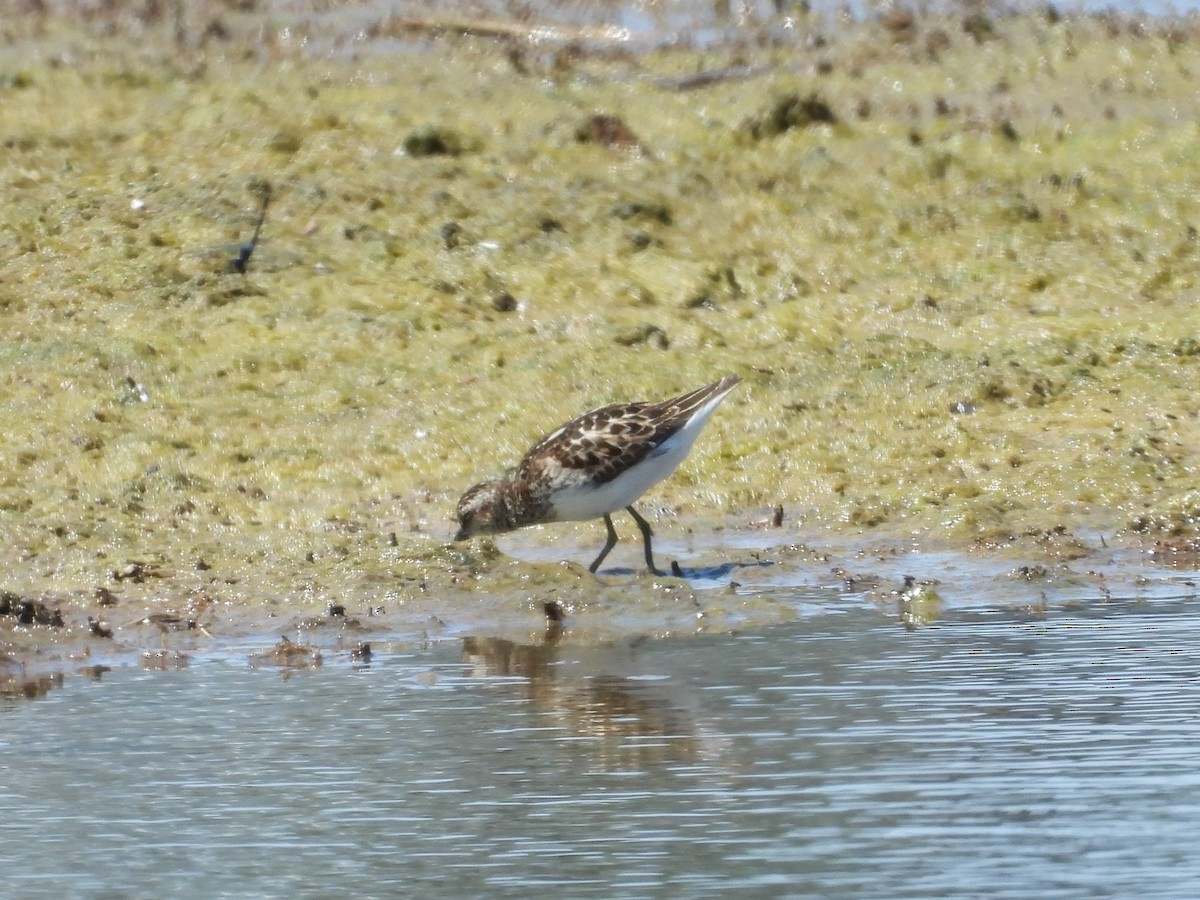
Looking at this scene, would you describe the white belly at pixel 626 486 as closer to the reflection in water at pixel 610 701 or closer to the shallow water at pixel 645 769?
the reflection in water at pixel 610 701

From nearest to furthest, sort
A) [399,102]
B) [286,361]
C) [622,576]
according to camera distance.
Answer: [622,576], [286,361], [399,102]

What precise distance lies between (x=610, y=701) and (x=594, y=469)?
2401 mm

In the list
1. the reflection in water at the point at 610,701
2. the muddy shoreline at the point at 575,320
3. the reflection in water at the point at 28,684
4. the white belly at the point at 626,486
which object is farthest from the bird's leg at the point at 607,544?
the reflection in water at the point at 28,684

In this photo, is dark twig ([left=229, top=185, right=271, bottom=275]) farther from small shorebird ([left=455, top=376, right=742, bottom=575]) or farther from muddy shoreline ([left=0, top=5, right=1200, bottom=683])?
small shorebird ([left=455, top=376, right=742, bottom=575])

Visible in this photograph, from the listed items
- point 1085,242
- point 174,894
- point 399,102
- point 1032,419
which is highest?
point 399,102

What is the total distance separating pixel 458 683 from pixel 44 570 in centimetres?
255

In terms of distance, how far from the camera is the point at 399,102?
55.8 feet

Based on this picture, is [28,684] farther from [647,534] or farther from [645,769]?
[647,534]

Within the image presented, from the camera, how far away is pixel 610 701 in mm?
8016

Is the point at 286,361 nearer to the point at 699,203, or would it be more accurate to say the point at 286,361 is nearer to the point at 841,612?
the point at 699,203

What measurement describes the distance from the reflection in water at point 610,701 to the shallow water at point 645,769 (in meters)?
0.02

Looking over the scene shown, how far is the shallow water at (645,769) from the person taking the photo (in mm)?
6105

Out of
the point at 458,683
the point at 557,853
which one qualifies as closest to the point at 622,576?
the point at 458,683

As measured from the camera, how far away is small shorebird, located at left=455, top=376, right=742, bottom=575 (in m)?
10.3
